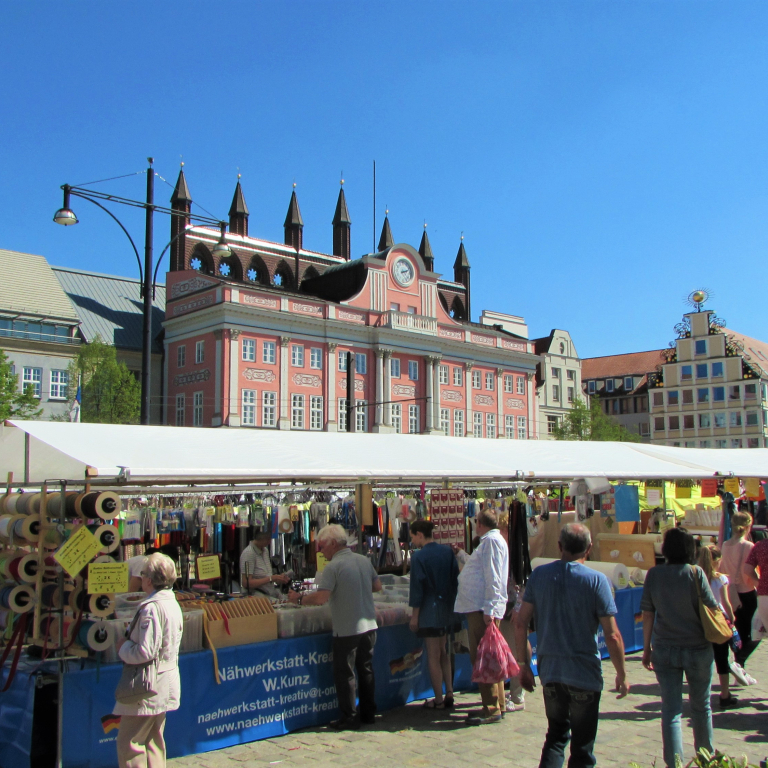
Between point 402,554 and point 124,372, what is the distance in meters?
32.3

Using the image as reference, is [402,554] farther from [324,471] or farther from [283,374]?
[283,374]

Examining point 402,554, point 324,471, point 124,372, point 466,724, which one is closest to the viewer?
point 466,724

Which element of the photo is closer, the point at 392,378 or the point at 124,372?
the point at 124,372

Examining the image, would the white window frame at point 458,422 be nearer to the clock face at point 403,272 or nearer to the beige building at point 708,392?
the clock face at point 403,272

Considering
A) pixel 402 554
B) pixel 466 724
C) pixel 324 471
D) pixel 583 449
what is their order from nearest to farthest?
pixel 466 724, pixel 324 471, pixel 583 449, pixel 402 554

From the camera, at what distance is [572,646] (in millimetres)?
4742

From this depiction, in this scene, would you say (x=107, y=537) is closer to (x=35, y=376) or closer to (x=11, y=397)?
(x=11, y=397)

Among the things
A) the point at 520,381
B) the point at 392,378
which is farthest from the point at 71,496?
the point at 520,381

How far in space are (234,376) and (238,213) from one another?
17.5 metres

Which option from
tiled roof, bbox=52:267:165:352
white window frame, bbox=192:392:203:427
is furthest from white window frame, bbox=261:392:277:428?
tiled roof, bbox=52:267:165:352

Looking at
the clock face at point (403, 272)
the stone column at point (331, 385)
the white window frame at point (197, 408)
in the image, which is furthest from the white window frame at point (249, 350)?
the clock face at point (403, 272)

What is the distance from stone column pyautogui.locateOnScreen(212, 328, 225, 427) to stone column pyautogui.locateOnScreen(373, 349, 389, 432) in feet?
32.5

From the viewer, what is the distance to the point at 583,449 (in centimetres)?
1203

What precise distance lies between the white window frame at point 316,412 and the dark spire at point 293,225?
16876mm
